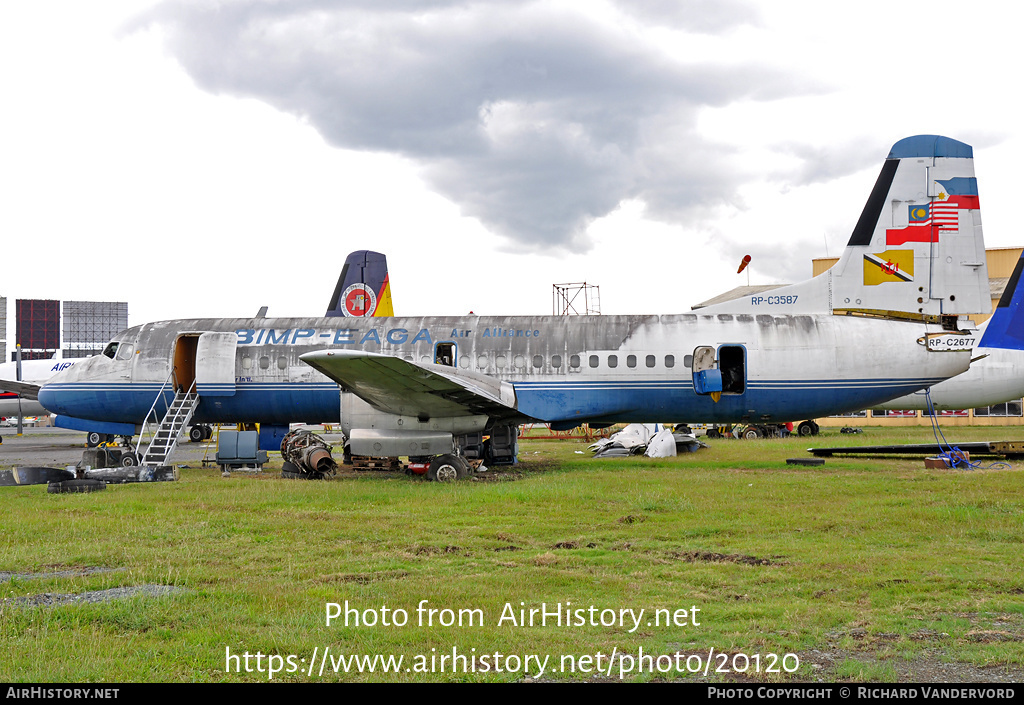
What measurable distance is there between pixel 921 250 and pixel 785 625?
15437 mm

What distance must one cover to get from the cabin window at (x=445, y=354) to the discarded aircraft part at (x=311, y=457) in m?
3.65

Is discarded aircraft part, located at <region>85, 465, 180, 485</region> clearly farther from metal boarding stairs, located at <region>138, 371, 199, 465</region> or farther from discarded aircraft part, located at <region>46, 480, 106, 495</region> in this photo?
discarded aircraft part, located at <region>46, 480, 106, 495</region>

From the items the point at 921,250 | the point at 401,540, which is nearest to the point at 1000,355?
the point at 921,250

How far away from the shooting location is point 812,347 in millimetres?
18750

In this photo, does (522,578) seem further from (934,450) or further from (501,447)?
(934,450)

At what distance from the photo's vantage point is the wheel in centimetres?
1722

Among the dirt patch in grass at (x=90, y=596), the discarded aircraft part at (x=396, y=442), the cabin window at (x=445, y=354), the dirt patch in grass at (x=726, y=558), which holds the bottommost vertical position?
the dirt patch in grass at (x=726, y=558)

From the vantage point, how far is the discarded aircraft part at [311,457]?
18.4 m

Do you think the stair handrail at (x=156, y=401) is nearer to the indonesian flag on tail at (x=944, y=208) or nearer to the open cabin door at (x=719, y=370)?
the open cabin door at (x=719, y=370)

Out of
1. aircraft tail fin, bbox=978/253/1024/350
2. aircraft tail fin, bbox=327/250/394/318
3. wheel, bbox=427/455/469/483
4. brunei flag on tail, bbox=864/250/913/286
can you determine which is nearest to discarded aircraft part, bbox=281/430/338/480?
wheel, bbox=427/455/469/483

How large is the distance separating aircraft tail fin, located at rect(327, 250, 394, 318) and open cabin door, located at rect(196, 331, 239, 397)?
11.5m

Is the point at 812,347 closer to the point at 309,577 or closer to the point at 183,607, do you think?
the point at 309,577

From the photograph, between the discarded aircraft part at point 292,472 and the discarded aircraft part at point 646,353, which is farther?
the discarded aircraft part at point 292,472

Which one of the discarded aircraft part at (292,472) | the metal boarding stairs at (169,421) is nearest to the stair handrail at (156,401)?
the metal boarding stairs at (169,421)
